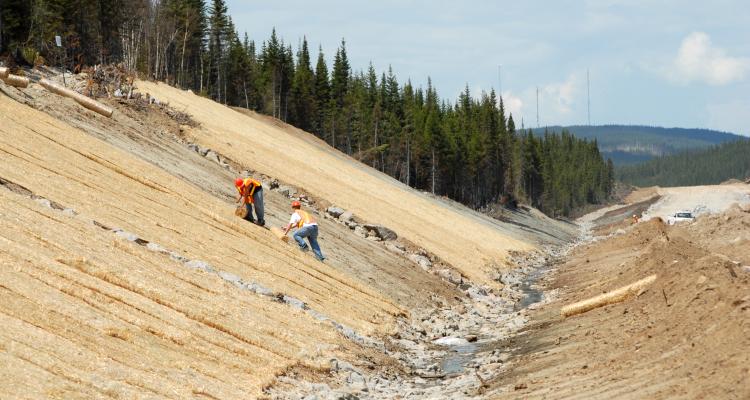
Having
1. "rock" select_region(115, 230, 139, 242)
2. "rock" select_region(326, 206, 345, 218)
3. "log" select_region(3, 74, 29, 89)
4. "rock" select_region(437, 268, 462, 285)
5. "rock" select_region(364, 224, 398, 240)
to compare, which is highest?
"log" select_region(3, 74, 29, 89)

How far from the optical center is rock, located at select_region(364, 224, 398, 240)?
37500 mm

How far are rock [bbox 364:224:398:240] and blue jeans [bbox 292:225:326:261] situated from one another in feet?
35.7

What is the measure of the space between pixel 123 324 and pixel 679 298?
1184 centimetres

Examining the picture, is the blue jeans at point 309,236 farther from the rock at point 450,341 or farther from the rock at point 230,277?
the rock at point 230,277

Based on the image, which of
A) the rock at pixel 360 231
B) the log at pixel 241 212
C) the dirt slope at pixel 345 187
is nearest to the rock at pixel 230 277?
the log at pixel 241 212

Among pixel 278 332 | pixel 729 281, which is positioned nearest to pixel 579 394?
pixel 729 281

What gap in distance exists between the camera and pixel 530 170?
155250mm

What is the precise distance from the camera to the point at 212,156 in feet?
133

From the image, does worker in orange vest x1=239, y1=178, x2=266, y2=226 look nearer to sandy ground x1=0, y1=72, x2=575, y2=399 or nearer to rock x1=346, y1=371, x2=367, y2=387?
sandy ground x1=0, y1=72, x2=575, y2=399

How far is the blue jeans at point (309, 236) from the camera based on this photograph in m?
26.3

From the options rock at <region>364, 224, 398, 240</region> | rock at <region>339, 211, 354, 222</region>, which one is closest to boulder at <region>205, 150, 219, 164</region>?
rock at <region>339, 211, 354, 222</region>

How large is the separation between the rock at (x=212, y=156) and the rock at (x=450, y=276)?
482 inches

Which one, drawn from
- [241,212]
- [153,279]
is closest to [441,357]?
[153,279]

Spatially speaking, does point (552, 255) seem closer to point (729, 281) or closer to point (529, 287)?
point (529, 287)
